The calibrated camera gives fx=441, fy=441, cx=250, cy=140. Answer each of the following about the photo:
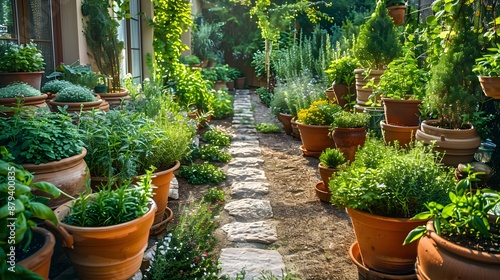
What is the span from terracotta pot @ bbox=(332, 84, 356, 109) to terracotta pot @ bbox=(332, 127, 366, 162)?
1.25m

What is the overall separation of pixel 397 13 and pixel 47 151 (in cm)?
409

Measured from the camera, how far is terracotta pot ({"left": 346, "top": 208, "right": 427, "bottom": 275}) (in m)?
2.46

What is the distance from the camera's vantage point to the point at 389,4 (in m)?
5.04

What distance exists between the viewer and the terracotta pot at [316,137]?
209 inches

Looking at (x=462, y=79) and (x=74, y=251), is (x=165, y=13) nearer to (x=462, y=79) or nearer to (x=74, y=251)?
(x=462, y=79)

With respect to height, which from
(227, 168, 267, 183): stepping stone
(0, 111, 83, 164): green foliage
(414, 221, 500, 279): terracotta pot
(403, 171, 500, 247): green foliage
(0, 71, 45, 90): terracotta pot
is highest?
(0, 71, 45, 90): terracotta pot

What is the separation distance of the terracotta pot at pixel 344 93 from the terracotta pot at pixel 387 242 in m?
3.22

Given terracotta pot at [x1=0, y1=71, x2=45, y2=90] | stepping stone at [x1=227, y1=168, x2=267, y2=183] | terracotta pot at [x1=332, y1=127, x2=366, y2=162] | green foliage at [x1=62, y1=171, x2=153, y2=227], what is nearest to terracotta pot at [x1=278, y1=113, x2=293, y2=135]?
stepping stone at [x1=227, y1=168, x2=267, y2=183]

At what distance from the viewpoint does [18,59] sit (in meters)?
3.36

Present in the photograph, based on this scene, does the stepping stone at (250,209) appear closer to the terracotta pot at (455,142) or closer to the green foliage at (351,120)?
the green foliage at (351,120)

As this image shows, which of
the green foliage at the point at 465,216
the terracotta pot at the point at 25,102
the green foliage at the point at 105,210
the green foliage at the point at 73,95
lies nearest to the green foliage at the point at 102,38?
the green foliage at the point at 73,95

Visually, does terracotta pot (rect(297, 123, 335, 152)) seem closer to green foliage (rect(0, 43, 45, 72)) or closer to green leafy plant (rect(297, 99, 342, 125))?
green leafy plant (rect(297, 99, 342, 125))

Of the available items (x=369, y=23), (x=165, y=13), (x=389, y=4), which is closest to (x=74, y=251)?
(x=369, y=23)

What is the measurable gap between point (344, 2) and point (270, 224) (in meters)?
11.4
